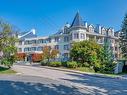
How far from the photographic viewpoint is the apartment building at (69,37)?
72.6 meters

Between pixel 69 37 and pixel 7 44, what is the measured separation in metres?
40.3

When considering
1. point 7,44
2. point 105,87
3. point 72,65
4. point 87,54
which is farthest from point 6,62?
point 87,54

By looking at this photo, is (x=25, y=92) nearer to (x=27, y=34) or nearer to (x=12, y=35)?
(x=12, y=35)

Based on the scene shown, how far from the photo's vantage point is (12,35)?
37.8 m

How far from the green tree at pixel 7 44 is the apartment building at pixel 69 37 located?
110 ft

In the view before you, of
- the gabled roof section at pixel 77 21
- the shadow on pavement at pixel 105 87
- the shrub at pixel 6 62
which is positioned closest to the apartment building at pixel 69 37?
the gabled roof section at pixel 77 21

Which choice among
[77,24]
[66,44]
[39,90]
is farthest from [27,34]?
[39,90]

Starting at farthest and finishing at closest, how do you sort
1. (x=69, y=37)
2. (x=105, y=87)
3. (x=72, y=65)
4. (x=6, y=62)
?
1. (x=69, y=37)
2. (x=72, y=65)
3. (x=6, y=62)
4. (x=105, y=87)

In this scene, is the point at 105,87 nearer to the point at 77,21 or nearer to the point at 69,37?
the point at 77,21

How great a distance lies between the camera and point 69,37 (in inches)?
3017

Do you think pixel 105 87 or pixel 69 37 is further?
pixel 69 37

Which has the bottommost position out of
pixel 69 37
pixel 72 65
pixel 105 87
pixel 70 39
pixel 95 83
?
pixel 105 87

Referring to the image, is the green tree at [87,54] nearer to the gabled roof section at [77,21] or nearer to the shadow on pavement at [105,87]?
the gabled roof section at [77,21]

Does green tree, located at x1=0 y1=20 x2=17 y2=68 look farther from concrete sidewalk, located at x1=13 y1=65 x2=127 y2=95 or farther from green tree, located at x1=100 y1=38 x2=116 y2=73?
green tree, located at x1=100 y1=38 x2=116 y2=73
